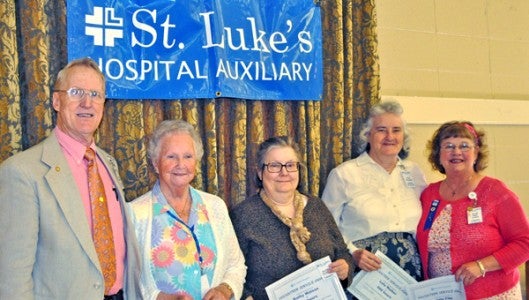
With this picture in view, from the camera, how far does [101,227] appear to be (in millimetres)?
2102

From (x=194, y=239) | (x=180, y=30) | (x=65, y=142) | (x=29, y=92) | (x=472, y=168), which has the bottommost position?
(x=194, y=239)

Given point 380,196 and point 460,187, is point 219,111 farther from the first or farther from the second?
point 460,187

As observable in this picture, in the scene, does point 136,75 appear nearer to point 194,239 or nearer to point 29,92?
point 29,92

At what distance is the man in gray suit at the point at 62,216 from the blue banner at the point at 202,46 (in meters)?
0.58

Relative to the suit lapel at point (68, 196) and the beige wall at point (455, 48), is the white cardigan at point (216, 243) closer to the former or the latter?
the suit lapel at point (68, 196)

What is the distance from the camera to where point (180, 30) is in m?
2.92

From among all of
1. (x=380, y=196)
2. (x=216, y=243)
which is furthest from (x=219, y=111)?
(x=380, y=196)

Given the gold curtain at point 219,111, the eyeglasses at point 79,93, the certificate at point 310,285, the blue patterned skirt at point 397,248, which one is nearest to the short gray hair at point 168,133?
the gold curtain at point 219,111

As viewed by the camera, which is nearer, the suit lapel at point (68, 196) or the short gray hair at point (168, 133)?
the suit lapel at point (68, 196)

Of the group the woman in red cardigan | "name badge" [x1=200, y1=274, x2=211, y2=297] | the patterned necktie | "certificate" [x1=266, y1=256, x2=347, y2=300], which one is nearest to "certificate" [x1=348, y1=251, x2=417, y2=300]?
the woman in red cardigan

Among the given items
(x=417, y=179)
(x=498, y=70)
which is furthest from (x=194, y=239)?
(x=498, y=70)

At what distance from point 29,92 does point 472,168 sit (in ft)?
7.37

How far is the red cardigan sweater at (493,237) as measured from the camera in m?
2.82

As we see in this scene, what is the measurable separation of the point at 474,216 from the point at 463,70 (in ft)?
5.49
